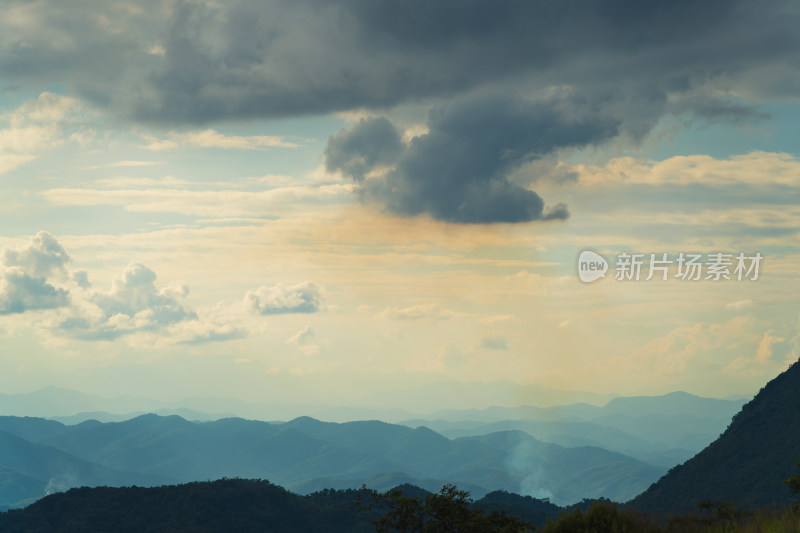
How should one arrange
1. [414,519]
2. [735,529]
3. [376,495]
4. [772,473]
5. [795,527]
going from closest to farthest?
[795,527] < [735,529] < [414,519] < [376,495] < [772,473]

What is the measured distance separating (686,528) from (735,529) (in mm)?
2265

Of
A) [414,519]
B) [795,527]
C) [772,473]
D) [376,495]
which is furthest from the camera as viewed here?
[772,473]

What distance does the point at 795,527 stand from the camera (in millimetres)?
26484

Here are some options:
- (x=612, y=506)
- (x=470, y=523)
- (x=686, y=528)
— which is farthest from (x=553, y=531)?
(x=470, y=523)

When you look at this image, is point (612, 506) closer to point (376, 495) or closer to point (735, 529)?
point (735, 529)

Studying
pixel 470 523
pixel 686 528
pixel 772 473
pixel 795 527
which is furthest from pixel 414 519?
pixel 772 473

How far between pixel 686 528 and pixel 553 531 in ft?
18.1

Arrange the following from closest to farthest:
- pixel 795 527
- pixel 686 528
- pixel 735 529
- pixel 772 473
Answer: pixel 795 527
pixel 735 529
pixel 686 528
pixel 772 473

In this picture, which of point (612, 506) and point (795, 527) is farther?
point (612, 506)

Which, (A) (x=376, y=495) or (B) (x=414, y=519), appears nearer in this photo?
(B) (x=414, y=519)

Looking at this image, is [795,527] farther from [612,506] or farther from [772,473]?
[772,473]

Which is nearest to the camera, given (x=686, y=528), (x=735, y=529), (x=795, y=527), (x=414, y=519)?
(x=795, y=527)

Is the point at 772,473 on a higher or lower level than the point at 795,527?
lower

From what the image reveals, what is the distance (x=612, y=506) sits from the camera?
30.3 metres
